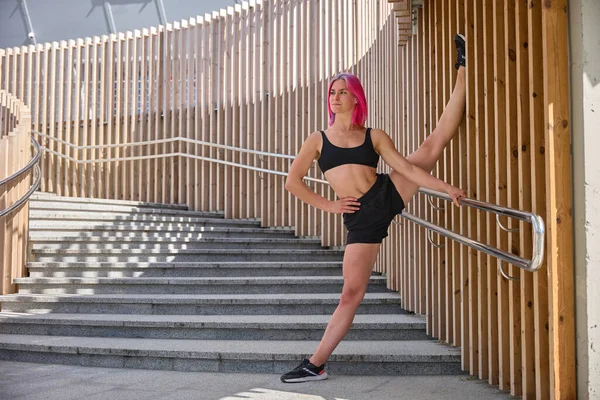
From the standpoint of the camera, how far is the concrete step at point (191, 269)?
6.11 m

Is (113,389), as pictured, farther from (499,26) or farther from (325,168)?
(499,26)

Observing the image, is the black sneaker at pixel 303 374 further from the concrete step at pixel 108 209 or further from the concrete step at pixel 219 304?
the concrete step at pixel 108 209

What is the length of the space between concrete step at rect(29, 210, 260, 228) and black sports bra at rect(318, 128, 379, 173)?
4.43m

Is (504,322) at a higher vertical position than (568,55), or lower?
lower

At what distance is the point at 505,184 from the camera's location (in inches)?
128

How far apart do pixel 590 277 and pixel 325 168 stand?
4.72ft

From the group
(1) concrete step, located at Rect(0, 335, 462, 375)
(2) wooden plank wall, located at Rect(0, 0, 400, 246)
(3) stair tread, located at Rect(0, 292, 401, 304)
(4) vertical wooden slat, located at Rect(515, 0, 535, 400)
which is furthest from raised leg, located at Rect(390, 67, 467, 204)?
(2) wooden plank wall, located at Rect(0, 0, 400, 246)

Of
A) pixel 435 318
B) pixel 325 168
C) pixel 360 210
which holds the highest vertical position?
pixel 325 168

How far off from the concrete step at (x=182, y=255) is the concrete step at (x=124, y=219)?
0.85 meters

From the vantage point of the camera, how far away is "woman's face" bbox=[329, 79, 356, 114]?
11.5 ft

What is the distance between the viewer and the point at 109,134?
10227mm

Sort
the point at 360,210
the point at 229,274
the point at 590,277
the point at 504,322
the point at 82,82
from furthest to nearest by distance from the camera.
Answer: the point at 82,82 → the point at 229,274 → the point at 360,210 → the point at 504,322 → the point at 590,277

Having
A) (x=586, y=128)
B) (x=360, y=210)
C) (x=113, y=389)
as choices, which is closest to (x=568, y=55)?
(x=586, y=128)

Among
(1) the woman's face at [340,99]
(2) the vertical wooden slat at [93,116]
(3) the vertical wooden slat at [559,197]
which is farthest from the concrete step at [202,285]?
(2) the vertical wooden slat at [93,116]
